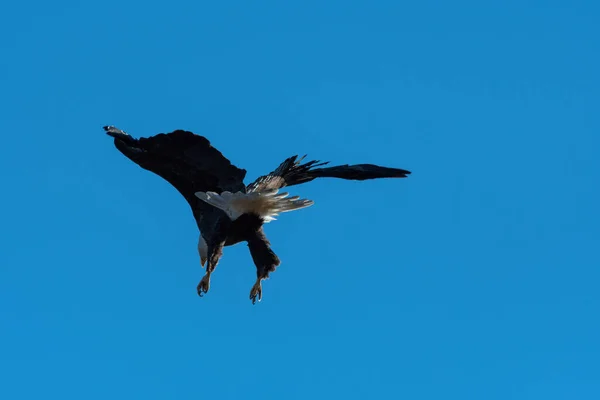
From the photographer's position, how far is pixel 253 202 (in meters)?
13.2

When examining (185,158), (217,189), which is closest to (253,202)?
(217,189)

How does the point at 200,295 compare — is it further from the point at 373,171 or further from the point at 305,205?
the point at 373,171

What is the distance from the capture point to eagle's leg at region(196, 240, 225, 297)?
13.3 m

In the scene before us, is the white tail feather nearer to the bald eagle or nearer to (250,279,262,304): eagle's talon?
the bald eagle

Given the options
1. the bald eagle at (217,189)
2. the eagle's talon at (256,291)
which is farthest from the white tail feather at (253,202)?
the eagle's talon at (256,291)

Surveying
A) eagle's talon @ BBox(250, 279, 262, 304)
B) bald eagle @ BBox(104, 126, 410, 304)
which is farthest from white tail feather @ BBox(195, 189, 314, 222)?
eagle's talon @ BBox(250, 279, 262, 304)

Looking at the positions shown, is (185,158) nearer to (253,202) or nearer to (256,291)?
(253,202)

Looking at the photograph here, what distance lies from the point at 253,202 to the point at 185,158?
3.39ft

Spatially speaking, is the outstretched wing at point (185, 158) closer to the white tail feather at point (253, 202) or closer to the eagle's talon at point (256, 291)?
the white tail feather at point (253, 202)

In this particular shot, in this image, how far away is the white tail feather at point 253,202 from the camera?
1309 centimetres

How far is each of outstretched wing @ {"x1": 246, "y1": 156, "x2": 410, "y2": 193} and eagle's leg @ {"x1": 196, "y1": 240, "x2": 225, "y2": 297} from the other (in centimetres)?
81

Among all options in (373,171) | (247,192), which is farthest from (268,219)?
(373,171)

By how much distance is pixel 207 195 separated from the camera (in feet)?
43.1

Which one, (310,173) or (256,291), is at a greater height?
(310,173)
